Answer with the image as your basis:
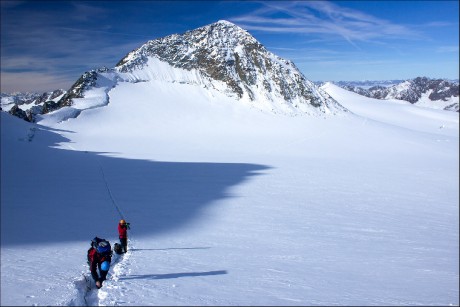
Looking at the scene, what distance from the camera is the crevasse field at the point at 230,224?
25.7 ft

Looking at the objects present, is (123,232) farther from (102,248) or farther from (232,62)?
(232,62)

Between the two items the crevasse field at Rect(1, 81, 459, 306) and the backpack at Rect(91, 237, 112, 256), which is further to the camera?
the crevasse field at Rect(1, 81, 459, 306)

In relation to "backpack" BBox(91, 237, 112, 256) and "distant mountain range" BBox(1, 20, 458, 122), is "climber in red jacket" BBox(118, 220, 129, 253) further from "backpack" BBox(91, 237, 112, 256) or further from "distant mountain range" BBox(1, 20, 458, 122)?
"distant mountain range" BBox(1, 20, 458, 122)

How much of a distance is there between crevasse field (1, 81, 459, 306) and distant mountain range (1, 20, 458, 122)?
104ft

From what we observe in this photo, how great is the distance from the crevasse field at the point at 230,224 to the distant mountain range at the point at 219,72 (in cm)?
3165

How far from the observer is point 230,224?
14.1 m

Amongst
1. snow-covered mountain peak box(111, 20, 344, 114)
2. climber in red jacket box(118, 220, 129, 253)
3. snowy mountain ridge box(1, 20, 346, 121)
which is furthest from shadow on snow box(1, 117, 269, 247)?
snow-covered mountain peak box(111, 20, 344, 114)

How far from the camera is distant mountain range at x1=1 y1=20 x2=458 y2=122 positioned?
2682 inches

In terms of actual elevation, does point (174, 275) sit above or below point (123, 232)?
below

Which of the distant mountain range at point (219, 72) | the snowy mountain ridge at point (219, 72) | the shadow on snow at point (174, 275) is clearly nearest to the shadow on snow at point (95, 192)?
the shadow on snow at point (174, 275)

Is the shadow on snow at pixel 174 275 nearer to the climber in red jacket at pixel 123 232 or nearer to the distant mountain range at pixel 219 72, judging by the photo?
the climber in red jacket at pixel 123 232

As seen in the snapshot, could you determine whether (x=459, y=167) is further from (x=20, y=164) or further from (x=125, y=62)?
(x=125, y=62)

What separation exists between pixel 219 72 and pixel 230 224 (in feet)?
206

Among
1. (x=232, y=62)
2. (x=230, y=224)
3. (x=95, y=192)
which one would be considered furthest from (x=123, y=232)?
(x=232, y=62)
